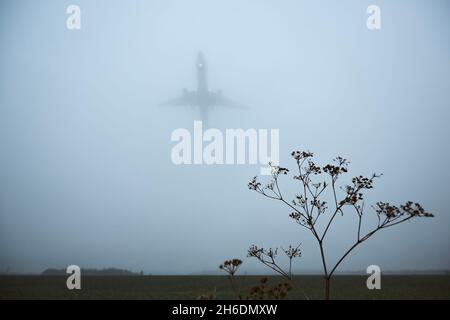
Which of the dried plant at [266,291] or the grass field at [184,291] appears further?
the grass field at [184,291]

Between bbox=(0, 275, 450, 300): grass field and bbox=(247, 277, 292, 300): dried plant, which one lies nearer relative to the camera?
bbox=(247, 277, 292, 300): dried plant

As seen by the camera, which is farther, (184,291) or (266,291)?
(184,291)

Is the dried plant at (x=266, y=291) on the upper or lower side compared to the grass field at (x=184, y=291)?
upper

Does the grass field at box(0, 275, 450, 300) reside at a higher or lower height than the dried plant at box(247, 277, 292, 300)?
lower

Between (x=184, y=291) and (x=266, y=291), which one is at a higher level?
(x=266, y=291)
